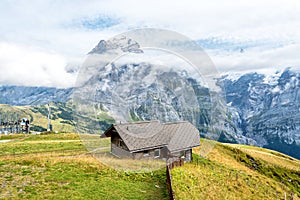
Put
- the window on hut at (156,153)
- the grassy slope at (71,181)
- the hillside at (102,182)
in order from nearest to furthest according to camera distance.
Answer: the grassy slope at (71,181)
the hillside at (102,182)
the window on hut at (156,153)

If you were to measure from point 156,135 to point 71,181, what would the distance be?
35.6 feet

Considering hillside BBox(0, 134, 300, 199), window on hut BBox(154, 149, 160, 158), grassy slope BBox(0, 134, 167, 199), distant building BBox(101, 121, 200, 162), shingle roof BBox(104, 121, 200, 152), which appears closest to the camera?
shingle roof BBox(104, 121, 200, 152)

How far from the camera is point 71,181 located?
1126 inches

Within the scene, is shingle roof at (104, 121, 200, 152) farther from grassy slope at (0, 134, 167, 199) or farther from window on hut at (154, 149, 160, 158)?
grassy slope at (0, 134, 167, 199)

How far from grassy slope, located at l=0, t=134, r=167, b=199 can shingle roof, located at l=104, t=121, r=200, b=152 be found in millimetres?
3931

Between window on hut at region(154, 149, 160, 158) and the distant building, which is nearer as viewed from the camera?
the distant building

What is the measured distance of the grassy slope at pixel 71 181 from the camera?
25.4 metres

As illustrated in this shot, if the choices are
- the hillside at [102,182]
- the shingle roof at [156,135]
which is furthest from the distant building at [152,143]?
the hillside at [102,182]

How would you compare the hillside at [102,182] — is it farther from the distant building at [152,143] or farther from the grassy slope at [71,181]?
the distant building at [152,143]

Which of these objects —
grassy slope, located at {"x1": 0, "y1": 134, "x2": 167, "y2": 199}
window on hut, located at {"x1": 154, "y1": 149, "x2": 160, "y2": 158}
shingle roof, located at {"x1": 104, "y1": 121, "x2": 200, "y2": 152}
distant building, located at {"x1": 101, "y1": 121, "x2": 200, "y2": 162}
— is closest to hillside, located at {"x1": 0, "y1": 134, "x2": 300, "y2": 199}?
grassy slope, located at {"x1": 0, "y1": 134, "x2": 167, "y2": 199}

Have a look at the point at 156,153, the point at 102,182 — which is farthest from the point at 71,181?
the point at 156,153

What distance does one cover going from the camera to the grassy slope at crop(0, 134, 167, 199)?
25.4 metres

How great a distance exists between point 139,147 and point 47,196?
12645mm

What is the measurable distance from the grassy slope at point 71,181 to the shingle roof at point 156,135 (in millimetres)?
3931
